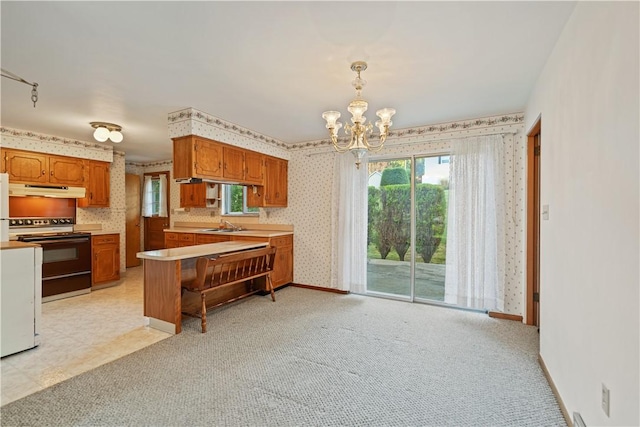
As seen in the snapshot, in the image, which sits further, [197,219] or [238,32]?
[197,219]

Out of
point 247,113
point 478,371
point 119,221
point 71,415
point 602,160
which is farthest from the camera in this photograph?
point 119,221

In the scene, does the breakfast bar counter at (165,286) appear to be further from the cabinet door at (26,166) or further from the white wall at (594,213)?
the white wall at (594,213)

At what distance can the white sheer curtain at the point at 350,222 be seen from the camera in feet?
14.6

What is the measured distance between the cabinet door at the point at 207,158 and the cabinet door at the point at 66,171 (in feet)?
9.55

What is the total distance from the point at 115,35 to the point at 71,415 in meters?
2.45

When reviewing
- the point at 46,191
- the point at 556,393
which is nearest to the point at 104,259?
the point at 46,191

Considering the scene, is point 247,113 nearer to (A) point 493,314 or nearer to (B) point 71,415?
(B) point 71,415

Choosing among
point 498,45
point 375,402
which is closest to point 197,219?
point 375,402

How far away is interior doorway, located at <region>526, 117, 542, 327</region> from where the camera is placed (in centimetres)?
329

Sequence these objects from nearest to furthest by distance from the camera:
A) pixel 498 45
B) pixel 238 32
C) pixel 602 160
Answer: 1. pixel 602 160
2. pixel 238 32
3. pixel 498 45

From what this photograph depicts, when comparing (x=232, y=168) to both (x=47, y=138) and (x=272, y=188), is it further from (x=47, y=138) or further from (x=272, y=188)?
(x=47, y=138)

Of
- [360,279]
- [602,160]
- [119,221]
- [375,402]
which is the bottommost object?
[375,402]

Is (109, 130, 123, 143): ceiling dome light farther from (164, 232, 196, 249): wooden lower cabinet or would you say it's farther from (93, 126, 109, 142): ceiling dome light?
(164, 232, 196, 249): wooden lower cabinet

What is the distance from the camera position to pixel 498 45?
83.4 inches
